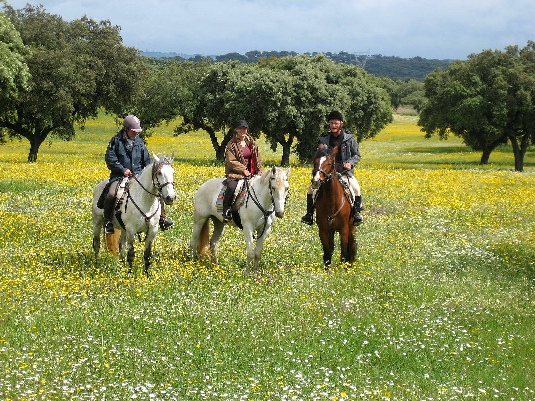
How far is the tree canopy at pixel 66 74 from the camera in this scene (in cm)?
4609

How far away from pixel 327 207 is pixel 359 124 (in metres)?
51.0

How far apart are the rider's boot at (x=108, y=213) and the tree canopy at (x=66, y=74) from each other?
30362 mm

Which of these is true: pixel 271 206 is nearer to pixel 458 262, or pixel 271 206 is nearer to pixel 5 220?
pixel 458 262

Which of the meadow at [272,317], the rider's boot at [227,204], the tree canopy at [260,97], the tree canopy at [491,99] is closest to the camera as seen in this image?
the meadow at [272,317]

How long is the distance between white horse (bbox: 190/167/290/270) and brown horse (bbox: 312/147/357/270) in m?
0.81

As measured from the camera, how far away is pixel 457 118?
6088cm

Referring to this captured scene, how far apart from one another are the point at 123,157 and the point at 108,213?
4.21 feet

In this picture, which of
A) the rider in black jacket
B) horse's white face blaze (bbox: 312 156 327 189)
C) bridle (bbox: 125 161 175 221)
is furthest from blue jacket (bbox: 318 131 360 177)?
bridle (bbox: 125 161 175 221)

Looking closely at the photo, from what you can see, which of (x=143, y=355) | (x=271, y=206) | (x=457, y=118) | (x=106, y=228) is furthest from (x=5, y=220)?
(x=457, y=118)

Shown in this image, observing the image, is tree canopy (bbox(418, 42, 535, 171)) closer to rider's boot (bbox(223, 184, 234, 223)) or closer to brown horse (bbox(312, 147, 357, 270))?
brown horse (bbox(312, 147, 357, 270))

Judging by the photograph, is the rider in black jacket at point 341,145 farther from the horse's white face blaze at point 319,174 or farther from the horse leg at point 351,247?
the horse's white face blaze at point 319,174

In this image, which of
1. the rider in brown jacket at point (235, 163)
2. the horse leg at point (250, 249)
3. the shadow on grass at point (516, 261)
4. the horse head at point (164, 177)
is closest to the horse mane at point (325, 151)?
the rider in brown jacket at point (235, 163)

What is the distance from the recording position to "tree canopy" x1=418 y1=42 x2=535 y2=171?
192 ft

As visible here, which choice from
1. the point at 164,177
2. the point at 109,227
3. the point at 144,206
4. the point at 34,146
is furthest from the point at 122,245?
the point at 34,146
